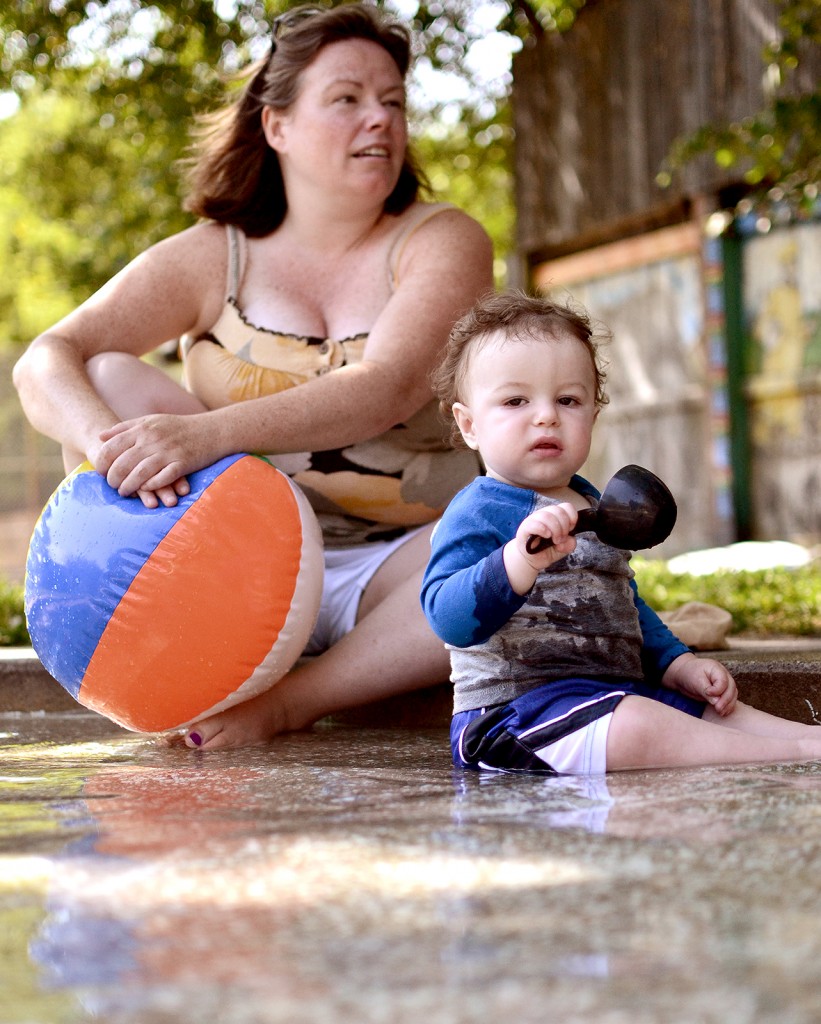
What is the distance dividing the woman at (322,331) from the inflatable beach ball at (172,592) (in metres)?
0.16

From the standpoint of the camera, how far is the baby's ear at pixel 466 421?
262 cm

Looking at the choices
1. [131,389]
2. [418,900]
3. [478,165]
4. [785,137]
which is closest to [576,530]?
[418,900]

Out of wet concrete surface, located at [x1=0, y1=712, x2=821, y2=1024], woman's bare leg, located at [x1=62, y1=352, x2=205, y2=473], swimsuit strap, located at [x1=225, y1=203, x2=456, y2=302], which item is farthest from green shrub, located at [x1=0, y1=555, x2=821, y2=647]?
wet concrete surface, located at [x1=0, y1=712, x2=821, y2=1024]

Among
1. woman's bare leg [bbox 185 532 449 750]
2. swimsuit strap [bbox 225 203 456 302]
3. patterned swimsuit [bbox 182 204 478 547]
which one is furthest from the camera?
swimsuit strap [bbox 225 203 456 302]

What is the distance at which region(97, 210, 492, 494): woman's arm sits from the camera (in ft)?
9.00

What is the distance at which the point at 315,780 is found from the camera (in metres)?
2.25

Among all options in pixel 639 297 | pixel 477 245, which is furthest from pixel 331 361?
pixel 639 297

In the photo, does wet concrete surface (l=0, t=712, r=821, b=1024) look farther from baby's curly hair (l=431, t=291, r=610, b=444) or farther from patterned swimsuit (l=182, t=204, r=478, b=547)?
patterned swimsuit (l=182, t=204, r=478, b=547)

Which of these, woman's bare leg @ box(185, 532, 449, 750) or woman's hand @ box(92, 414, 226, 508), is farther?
woman's bare leg @ box(185, 532, 449, 750)

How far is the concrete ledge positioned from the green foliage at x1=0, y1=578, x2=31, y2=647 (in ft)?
2.22

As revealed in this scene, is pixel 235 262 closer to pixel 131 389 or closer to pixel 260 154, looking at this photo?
pixel 260 154

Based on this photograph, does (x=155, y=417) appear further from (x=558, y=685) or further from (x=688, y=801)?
(x=688, y=801)

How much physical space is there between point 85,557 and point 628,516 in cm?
108

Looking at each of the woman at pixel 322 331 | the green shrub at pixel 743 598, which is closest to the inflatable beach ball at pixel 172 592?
the woman at pixel 322 331
